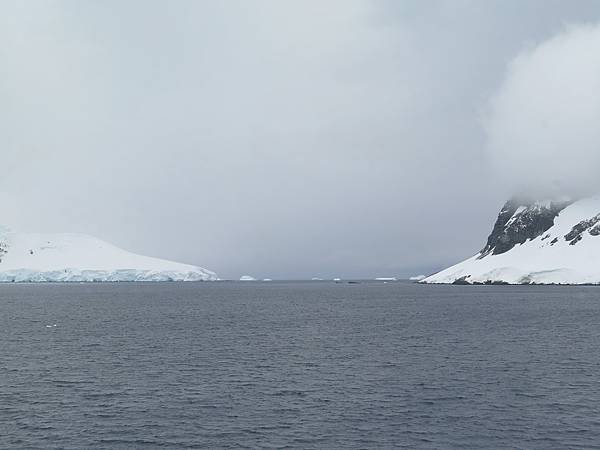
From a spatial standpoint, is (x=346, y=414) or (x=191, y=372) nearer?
(x=346, y=414)

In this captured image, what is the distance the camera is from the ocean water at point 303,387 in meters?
39.5

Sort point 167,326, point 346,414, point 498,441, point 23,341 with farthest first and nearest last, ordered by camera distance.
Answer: point 167,326, point 23,341, point 346,414, point 498,441

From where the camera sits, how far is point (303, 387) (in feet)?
177

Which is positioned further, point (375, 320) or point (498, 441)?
point (375, 320)

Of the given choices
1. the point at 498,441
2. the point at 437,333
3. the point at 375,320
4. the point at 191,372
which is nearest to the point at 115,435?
the point at 191,372

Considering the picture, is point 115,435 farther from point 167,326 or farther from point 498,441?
point 167,326

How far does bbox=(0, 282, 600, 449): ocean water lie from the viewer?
39531 millimetres

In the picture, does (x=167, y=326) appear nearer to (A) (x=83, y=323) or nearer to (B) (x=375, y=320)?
(A) (x=83, y=323)

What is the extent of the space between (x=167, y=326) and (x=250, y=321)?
61.8 ft

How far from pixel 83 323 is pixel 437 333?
245 feet

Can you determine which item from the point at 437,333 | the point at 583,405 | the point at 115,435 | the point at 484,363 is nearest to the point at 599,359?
the point at 484,363

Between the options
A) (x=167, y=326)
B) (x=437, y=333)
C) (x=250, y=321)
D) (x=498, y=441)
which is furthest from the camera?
(x=250, y=321)

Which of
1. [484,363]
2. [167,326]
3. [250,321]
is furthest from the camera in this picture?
[250,321]

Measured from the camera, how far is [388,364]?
65.6 meters
